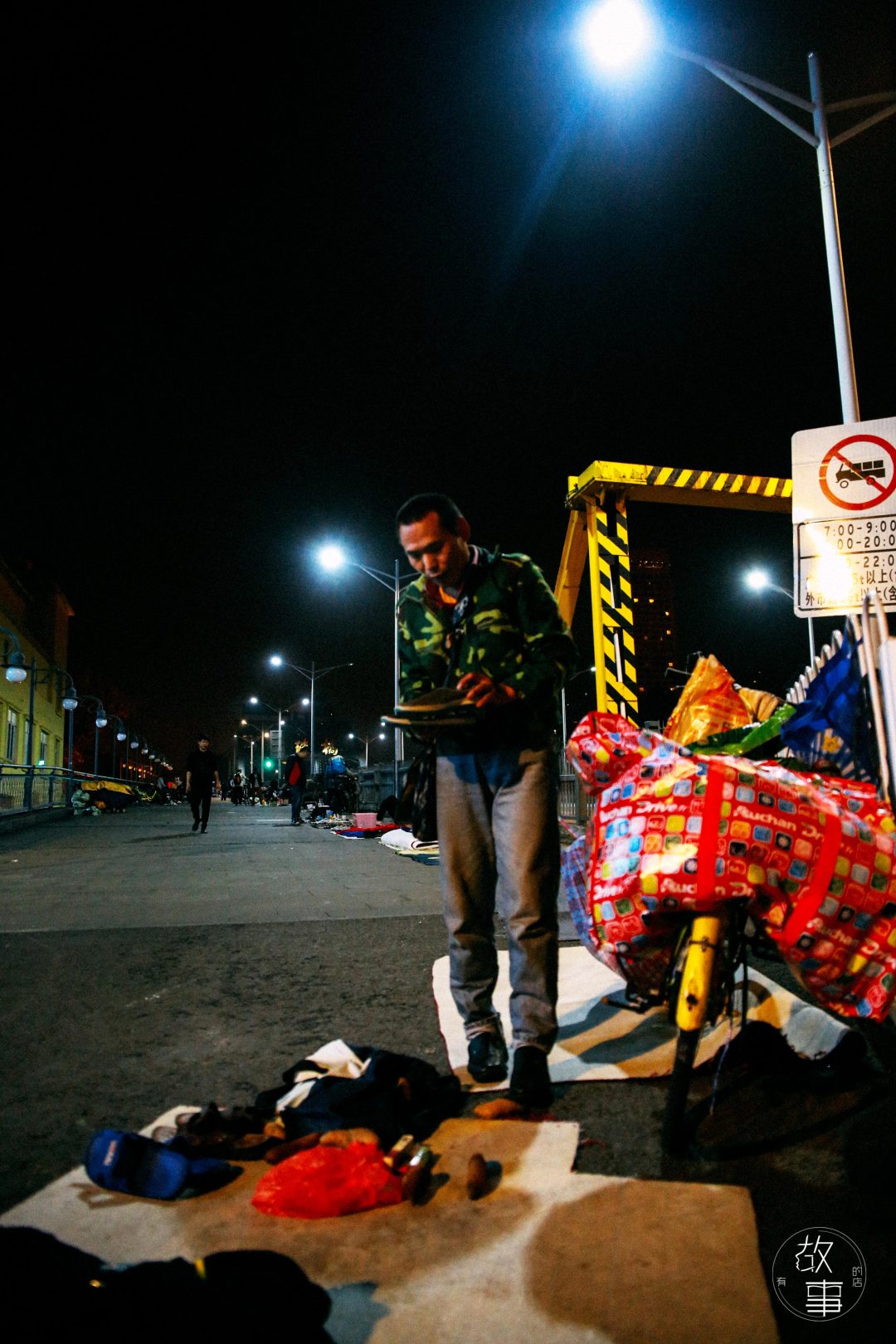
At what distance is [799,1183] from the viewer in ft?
6.39

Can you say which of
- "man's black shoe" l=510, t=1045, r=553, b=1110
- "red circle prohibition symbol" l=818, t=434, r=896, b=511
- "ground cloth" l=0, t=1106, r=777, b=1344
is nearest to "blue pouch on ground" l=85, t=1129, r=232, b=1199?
"ground cloth" l=0, t=1106, r=777, b=1344

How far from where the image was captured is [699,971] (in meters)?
2.09

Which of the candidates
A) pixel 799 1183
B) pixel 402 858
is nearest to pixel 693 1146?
pixel 799 1183

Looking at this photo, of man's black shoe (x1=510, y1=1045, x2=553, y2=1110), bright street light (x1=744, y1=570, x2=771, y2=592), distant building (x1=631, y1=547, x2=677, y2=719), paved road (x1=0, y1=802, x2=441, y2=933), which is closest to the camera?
man's black shoe (x1=510, y1=1045, x2=553, y2=1110)

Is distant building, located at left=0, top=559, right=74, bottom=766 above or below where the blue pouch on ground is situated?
above

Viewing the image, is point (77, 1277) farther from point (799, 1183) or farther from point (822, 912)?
point (822, 912)

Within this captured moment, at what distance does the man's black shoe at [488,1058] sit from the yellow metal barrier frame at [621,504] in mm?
6258

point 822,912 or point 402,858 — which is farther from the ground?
point 822,912

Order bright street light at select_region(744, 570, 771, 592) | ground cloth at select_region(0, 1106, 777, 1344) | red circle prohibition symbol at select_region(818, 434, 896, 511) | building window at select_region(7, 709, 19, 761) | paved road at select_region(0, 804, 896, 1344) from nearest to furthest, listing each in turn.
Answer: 1. ground cloth at select_region(0, 1106, 777, 1344)
2. paved road at select_region(0, 804, 896, 1344)
3. red circle prohibition symbol at select_region(818, 434, 896, 511)
4. bright street light at select_region(744, 570, 771, 592)
5. building window at select_region(7, 709, 19, 761)

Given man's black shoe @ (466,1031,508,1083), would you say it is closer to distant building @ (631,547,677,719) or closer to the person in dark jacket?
the person in dark jacket

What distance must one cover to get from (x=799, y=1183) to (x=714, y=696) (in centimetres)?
153

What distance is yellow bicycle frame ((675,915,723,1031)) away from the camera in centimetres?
209

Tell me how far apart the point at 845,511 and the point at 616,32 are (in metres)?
6.66

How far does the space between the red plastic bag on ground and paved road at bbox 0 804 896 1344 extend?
21.6 inches
